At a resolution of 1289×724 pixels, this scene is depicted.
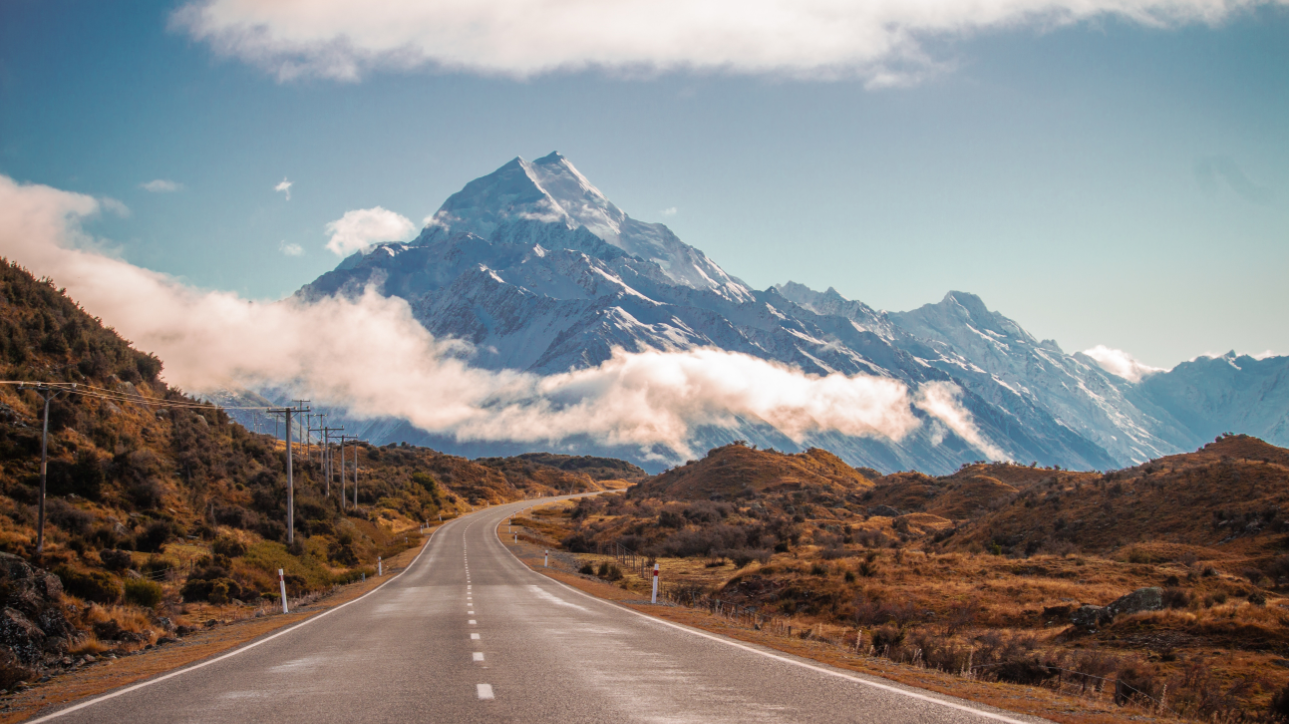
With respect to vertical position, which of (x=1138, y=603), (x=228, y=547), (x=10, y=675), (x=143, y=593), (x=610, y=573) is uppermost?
(x=10, y=675)

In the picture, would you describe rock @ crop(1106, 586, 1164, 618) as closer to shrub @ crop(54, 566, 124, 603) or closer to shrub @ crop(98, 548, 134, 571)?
shrub @ crop(54, 566, 124, 603)

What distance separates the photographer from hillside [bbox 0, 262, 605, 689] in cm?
2212

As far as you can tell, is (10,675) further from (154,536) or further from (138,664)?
(154,536)

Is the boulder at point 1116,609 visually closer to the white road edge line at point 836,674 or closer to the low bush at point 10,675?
the white road edge line at point 836,674

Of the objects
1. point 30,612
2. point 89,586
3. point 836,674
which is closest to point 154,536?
point 89,586

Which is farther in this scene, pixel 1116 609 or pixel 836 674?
pixel 1116 609

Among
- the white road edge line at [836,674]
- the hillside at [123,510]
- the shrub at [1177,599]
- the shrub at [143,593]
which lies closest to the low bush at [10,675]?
the hillside at [123,510]

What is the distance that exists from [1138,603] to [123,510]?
129ft

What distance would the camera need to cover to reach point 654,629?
54.6 feet

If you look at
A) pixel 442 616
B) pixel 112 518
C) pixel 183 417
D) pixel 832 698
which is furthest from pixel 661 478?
pixel 832 698

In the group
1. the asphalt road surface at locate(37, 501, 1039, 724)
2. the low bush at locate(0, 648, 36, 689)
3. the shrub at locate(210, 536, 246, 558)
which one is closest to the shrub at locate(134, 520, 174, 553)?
the shrub at locate(210, 536, 246, 558)

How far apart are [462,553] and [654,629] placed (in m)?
42.4

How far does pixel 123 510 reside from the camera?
118 ft

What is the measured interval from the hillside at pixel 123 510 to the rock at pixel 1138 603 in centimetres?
2473
